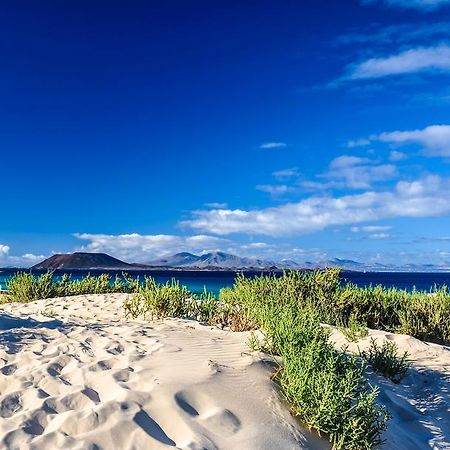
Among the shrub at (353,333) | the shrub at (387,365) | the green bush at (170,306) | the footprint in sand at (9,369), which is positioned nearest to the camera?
the footprint in sand at (9,369)

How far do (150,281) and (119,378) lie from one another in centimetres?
539

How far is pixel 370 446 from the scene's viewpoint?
14.1 ft

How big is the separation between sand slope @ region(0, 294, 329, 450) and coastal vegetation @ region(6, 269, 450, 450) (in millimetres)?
298

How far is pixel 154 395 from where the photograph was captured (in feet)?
14.8

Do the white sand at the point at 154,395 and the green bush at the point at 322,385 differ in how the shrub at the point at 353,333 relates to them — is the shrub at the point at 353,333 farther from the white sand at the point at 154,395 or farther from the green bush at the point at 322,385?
the green bush at the point at 322,385

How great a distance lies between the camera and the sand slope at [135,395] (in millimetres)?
3922

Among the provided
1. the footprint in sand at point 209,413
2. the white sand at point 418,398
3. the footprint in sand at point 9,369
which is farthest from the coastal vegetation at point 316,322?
the footprint in sand at point 9,369

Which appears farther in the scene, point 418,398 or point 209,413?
point 418,398

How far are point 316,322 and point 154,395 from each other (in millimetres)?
2200

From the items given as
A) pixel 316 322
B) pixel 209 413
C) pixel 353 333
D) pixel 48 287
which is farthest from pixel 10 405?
pixel 48 287

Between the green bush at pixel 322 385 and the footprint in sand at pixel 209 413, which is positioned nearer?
the footprint in sand at pixel 209 413

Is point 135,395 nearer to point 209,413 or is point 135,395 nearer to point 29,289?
point 209,413

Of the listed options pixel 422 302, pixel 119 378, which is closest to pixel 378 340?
pixel 422 302

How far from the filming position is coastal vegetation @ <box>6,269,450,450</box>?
14.5ft
